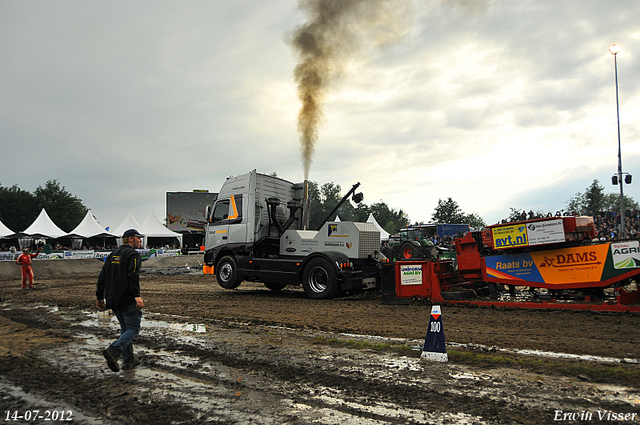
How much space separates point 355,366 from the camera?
4.62 m

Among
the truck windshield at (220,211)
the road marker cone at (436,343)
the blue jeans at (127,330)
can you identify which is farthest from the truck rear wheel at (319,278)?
the blue jeans at (127,330)

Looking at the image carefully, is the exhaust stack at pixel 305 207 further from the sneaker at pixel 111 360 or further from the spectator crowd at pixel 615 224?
the spectator crowd at pixel 615 224

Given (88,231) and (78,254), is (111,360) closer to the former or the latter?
(78,254)

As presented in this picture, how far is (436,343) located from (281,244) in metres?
7.88

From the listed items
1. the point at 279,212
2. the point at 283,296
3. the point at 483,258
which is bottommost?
the point at 283,296

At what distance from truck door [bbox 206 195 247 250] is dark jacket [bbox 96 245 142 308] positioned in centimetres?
724

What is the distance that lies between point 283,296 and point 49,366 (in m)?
7.65

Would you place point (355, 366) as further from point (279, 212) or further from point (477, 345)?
point (279, 212)

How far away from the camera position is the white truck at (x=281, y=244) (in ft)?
35.3

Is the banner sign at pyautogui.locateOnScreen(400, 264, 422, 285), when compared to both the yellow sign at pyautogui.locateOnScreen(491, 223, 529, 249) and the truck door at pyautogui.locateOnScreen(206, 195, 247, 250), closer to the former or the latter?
the yellow sign at pyautogui.locateOnScreen(491, 223, 529, 249)

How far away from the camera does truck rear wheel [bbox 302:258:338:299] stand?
10469 mm

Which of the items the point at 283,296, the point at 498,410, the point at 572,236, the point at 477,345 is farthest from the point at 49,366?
the point at 572,236

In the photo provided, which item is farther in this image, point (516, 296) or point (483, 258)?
point (516, 296)

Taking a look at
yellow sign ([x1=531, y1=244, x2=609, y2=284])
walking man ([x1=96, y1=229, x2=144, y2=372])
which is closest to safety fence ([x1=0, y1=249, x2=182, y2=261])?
walking man ([x1=96, y1=229, x2=144, y2=372])
